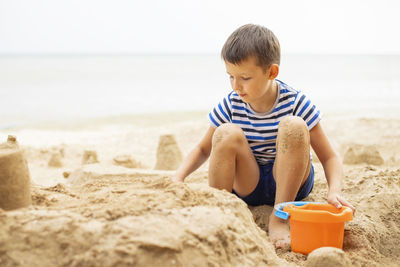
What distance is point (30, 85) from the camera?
16.7m

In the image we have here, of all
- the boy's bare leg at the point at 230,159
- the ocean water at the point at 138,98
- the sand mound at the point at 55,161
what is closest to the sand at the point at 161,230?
the boy's bare leg at the point at 230,159

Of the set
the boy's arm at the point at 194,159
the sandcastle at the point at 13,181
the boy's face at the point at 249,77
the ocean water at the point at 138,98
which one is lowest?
the ocean water at the point at 138,98

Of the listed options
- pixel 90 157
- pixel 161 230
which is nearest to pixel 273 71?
pixel 161 230

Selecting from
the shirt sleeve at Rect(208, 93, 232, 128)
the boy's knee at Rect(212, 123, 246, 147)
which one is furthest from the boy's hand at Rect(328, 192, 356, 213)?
the shirt sleeve at Rect(208, 93, 232, 128)

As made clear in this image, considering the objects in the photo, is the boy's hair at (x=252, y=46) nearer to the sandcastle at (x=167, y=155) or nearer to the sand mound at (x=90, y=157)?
the sandcastle at (x=167, y=155)

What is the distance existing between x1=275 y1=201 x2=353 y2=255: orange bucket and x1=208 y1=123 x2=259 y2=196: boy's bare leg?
0.38 meters

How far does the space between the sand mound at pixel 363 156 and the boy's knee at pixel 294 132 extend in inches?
97.7

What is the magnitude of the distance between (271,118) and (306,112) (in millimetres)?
193

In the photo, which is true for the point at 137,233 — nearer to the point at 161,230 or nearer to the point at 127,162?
the point at 161,230

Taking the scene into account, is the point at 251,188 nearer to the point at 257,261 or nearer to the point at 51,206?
the point at 257,261

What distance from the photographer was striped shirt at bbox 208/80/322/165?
2500 millimetres

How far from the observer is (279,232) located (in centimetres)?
231

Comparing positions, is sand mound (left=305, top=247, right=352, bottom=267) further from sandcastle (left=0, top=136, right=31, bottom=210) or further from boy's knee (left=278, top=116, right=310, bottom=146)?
sandcastle (left=0, top=136, right=31, bottom=210)

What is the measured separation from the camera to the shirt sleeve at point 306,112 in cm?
247
